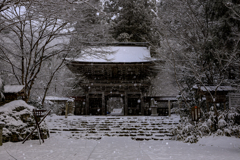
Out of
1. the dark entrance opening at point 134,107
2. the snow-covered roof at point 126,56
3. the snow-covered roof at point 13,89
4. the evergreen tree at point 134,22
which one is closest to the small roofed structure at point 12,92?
the snow-covered roof at point 13,89

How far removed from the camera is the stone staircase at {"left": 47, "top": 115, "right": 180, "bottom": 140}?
812cm

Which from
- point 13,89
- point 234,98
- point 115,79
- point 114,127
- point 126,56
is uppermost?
point 126,56

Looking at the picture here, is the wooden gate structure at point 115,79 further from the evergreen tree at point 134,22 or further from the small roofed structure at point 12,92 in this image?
the small roofed structure at point 12,92

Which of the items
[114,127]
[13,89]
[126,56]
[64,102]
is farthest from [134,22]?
[13,89]

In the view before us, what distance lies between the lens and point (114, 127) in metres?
9.14

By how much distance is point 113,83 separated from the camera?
46.7ft

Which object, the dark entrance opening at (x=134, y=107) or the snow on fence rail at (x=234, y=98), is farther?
the dark entrance opening at (x=134, y=107)

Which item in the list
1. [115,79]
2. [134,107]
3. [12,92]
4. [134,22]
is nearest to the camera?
[12,92]

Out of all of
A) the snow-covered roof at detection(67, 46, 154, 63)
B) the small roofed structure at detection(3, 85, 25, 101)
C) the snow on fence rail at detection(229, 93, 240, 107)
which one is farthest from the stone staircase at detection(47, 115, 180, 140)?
the snow-covered roof at detection(67, 46, 154, 63)

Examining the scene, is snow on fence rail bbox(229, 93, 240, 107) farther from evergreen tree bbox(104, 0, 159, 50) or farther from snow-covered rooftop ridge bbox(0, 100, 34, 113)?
evergreen tree bbox(104, 0, 159, 50)

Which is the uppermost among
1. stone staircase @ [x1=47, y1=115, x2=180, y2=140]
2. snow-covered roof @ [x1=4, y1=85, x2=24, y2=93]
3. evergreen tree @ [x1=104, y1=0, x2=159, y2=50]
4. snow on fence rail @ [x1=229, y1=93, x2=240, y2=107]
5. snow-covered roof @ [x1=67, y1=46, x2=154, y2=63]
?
evergreen tree @ [x1=104, y1=0, x2=159, y2=50]

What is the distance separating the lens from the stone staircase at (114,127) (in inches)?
320

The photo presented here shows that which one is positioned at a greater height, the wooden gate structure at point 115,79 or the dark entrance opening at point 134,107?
the wooden gate structure at point 115,79

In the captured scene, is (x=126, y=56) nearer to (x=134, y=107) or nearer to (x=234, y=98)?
(x=134, y=107)
